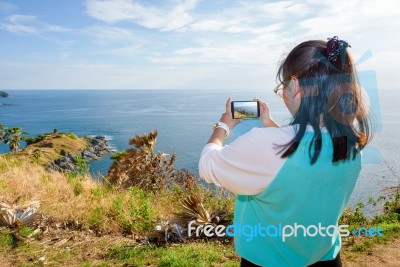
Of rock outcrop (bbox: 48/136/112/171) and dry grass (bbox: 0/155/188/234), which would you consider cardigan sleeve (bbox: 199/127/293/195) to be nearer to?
dry grass (bbox: 0/155/188/234)

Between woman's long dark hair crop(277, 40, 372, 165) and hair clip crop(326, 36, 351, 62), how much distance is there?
0.04 ft

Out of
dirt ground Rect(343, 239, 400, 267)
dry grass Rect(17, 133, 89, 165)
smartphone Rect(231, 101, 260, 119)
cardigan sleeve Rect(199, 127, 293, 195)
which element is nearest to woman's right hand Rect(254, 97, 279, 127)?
smartphone Rect(231, 101, 260, 119)

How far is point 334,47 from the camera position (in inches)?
57.5

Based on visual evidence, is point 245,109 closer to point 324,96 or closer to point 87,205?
point 324,96

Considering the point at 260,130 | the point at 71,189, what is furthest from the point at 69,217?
the point at 260,130

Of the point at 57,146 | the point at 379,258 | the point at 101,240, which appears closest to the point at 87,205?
the point at 101,240

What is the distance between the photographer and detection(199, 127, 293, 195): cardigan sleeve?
140cm

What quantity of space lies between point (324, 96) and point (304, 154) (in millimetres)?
241

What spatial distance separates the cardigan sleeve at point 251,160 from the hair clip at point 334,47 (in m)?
0.34

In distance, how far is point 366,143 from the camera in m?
1.58

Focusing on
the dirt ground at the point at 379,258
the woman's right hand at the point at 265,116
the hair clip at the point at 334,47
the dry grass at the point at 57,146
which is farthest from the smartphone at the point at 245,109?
the dry grass at the point at 57,146

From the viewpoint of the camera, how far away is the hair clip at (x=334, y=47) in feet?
4.73

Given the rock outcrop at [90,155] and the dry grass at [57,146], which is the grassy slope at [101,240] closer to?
the rock outcrop at [90,155]

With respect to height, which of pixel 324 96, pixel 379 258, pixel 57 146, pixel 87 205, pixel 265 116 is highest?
pixel 324 96
